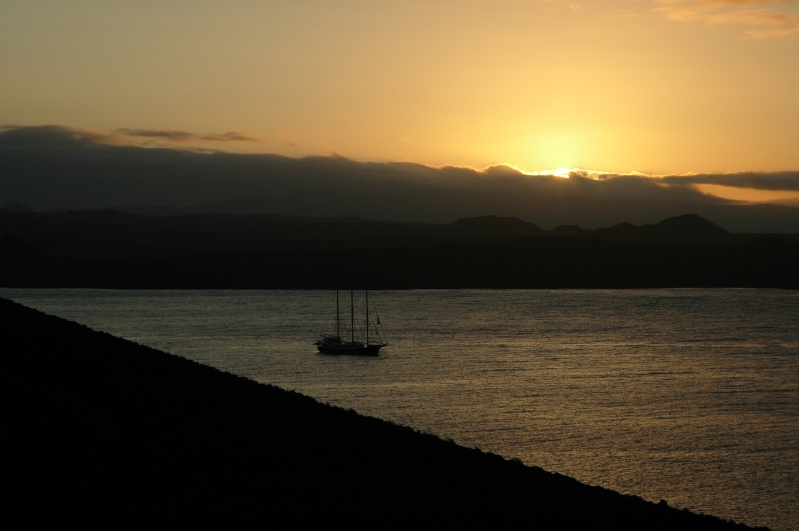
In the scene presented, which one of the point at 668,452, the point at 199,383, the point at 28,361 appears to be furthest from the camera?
the point at 668,452

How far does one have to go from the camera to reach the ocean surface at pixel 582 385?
130ft

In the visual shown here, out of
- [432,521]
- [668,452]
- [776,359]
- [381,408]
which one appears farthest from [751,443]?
[776,359]

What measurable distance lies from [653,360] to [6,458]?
280 feet

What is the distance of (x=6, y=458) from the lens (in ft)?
38.1

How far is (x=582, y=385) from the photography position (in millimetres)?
68812

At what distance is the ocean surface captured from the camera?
39.6 metres

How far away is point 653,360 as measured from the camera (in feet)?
297

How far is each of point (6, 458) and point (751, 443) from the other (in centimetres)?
4265

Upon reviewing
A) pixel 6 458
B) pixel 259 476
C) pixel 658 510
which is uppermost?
pixel 6 458

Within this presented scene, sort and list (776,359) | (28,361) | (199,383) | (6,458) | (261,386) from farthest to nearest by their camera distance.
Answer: (776,359), (261,386), (199,383), (28,361), (6,458)

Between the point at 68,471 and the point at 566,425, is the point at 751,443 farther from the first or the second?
the point at 68,471

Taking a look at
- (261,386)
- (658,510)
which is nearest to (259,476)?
(658,510)

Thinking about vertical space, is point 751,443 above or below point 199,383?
below

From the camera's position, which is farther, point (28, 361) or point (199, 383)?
point (199, 383)
